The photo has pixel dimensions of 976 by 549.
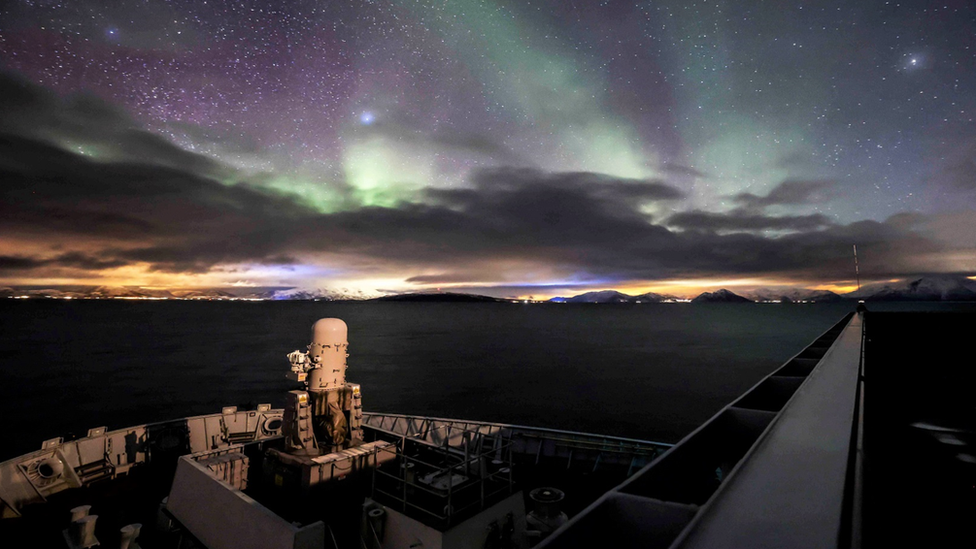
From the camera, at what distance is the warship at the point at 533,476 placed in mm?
3035

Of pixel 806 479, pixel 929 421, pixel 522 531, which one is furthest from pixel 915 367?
pixel 806 479

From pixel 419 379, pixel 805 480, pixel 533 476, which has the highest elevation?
pixel 805 480

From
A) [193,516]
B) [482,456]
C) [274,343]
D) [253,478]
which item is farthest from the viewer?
[274,343]

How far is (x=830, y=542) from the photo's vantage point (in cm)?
225

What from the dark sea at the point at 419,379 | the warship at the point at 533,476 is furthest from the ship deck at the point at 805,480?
the dark sea at the point at 419,379

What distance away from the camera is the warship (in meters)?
3.04

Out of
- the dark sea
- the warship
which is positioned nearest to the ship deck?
the warship

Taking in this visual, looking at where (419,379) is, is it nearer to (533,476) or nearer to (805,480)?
(533,476)

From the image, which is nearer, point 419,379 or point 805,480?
point 805,480

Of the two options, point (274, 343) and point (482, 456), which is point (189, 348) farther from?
point (482, 456)

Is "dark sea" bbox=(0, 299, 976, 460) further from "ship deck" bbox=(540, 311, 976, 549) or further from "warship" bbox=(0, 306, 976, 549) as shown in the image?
"ship deck" bbox=(540, 311, 976, 549)

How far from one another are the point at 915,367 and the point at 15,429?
78767 millimetres

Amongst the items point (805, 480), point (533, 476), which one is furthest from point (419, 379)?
point (805, 480)

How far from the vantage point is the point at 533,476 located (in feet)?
71.0
